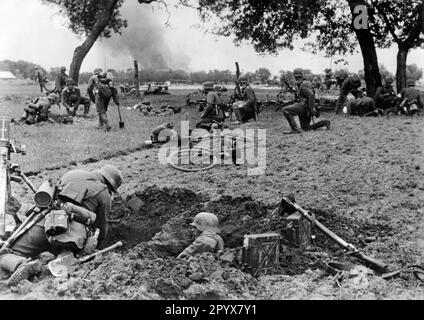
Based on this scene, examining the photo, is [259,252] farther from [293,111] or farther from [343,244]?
[293,111]

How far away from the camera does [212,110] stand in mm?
14398

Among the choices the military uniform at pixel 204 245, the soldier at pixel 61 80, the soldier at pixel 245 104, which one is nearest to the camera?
the military uniform at pixel 204 245

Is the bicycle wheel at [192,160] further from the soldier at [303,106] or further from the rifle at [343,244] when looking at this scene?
the rifle at [343,244]

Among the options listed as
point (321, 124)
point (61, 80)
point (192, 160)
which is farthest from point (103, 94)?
point (321, 124)

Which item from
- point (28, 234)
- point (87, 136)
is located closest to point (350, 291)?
point (28, 234)

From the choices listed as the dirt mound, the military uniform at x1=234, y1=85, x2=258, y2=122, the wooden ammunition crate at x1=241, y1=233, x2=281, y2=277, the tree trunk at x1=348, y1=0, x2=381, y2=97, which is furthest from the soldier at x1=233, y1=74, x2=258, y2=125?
the wooden ammunition crate at x1=241, y1=233, x2=281, y2=277

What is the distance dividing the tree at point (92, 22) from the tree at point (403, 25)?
8523mm

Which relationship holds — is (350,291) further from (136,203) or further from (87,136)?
(87,136)

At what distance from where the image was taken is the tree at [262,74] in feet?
100

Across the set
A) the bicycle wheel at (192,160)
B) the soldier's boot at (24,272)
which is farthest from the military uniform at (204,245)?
the bicycle wheel at (192,160)

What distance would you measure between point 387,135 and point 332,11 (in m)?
9.28

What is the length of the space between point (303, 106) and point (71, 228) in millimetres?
8411

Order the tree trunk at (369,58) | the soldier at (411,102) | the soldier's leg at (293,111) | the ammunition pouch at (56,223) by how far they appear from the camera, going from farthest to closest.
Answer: the tree trunk at (369,58)
the soldier at (411,102)
the soldier's leg at (293,111)
the ammunition pouch at (56,223)
